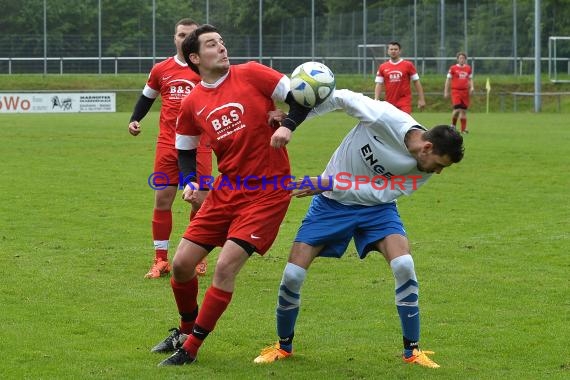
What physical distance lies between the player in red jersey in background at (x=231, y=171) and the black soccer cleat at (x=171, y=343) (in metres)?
0.17

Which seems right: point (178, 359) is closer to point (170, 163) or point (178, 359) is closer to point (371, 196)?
point (371, 196)

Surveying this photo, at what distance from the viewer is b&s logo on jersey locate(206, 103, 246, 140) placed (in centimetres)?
661

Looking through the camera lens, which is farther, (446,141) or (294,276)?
(294,276)

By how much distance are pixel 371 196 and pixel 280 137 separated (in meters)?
0.79

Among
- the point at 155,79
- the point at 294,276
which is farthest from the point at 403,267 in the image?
the point at 155,79

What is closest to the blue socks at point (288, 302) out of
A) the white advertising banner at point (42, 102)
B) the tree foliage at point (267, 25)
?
the white advertising banner at point (42, 102)

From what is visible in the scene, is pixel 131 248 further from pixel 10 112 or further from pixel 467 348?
pixel 10 112

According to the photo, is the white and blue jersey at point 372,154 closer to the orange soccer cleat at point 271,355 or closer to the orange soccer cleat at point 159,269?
the orange soccer cleat at point 271,355

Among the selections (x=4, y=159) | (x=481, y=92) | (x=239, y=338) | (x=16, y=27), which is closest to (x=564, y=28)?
(x=481, y=92)

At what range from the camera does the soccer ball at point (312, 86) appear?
6473 mm

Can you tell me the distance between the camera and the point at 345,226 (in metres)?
6.75

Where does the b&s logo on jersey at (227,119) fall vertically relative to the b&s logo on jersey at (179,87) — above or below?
below

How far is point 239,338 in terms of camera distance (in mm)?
7312

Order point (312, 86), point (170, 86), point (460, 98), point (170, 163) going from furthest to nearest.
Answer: point (460, 98) → point (170, 86) → point (170, 163) → point (312, 86)
